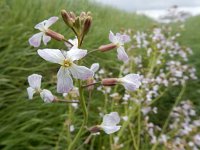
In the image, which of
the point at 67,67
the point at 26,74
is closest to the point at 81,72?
the point at 67,67

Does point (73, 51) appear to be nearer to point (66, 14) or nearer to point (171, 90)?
point (66, 14)

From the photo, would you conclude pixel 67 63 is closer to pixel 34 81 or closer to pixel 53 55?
pixel 53 55

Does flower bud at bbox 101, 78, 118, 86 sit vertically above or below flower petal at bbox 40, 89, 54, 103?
above

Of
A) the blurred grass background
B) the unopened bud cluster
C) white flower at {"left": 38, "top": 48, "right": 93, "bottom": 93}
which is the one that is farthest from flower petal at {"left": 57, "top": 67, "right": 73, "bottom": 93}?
the blurred grass background

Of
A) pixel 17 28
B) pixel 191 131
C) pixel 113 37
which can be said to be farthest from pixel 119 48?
pixel 17 28

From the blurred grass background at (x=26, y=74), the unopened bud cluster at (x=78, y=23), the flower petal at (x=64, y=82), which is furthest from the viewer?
the blurred grass background at (x=26, y=74)

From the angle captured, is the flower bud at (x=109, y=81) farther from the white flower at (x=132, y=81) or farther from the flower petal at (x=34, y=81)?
the flower petal at (x=34, y=81)

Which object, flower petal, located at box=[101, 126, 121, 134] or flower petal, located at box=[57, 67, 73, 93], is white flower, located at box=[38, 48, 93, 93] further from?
flower petal, located at box=[101, 126, 121, 134]

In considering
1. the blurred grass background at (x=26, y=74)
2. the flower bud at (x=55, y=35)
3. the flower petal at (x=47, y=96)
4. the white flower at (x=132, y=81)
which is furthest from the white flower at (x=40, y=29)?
the blurred grass background at (x=26, y=74)
